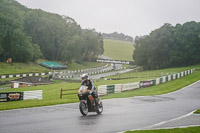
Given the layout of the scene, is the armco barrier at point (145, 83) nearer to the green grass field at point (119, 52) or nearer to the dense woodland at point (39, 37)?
the dense woodland at point (39, 37)

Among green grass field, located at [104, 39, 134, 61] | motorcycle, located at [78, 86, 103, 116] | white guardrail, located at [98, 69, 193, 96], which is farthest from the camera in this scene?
green grass field, located at [104, 39, 134, 61]

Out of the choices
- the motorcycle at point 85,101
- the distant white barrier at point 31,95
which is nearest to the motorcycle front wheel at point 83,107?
the motorcycle at point 85,101

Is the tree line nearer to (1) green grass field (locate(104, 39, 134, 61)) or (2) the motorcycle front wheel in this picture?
(1) green grass field (locate(104, 39, 134, 61))

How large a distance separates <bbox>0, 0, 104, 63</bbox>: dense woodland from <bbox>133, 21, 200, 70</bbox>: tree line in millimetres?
27202

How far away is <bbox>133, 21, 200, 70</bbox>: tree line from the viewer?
283 ft

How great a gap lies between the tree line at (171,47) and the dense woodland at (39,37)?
27.2 meters

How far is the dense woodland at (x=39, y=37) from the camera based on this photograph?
266 feet

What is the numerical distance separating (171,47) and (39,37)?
48.0 m

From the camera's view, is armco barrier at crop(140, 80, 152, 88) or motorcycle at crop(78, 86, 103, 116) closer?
motorcycle at crop(78, 86, 103, 116)

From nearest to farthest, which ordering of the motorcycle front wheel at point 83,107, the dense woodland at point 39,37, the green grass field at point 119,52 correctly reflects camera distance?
the motorcycle front wheel at point 83,107 < the dense woodland at point 39,37 < the green grass field at point 119,52

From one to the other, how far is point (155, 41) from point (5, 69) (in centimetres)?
4524

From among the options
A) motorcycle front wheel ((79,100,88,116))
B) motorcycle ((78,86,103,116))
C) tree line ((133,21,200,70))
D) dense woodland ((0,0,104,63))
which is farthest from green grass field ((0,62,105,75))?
motorcycle front wheel ((79,100,88,116))

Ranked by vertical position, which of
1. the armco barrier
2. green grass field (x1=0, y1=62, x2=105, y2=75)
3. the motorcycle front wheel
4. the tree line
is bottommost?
the armco barrier

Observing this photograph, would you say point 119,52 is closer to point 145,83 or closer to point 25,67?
point 25,67
